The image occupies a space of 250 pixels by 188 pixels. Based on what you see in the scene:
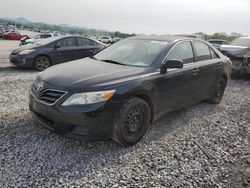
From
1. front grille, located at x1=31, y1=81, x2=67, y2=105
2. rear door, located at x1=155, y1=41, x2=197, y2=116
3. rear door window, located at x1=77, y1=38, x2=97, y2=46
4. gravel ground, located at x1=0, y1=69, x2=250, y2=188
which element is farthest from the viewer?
rear door window, located at x1=77, y1=38, x2=97, y2=46

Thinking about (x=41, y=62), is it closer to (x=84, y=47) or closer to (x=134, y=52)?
(x=84, y=47)

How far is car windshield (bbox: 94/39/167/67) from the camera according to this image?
432 cm

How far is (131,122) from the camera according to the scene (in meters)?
3.79

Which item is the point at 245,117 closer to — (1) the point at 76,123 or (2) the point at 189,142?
(2) the point at 189,142

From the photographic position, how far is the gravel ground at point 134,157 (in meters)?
3.07

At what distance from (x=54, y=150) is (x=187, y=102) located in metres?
2.65

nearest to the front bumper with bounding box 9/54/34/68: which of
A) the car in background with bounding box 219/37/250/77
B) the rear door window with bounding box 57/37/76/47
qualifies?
the rear door window with bounding box 57/37/76/47

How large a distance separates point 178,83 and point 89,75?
1672mm

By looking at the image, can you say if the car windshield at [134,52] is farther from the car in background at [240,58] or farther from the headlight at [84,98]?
the car in background at [240,58]

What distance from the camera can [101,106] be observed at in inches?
132

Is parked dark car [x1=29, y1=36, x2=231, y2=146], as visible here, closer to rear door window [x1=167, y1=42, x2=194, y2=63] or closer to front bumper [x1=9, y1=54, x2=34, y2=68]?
rear door window [x1=167, y1=42, x2=194, y2=63]

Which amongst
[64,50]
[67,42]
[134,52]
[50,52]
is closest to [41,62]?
[50,52]

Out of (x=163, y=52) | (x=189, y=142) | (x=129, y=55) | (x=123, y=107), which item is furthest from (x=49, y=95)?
(x=189, y=142)

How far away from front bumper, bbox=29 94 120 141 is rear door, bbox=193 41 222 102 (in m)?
→ 2.32
